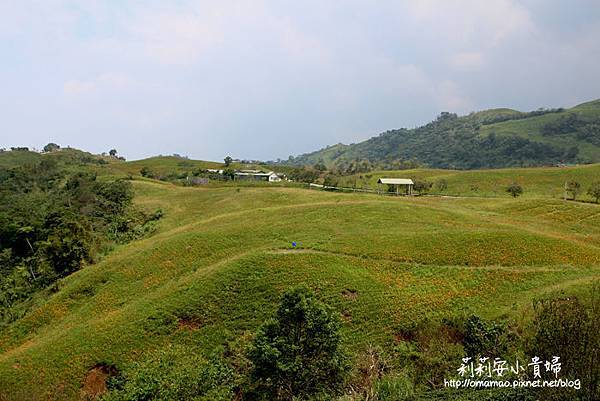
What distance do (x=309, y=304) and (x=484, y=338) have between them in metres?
12.2

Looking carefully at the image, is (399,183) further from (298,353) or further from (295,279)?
(298,353)

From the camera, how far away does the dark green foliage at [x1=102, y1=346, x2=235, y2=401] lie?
22297 millimetres

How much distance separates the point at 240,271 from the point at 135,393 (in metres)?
16.9

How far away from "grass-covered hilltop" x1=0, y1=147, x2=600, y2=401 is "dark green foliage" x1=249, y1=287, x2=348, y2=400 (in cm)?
8

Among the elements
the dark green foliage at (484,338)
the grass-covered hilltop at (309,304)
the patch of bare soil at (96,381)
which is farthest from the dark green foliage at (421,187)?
the patch of bare soil at (96,381)

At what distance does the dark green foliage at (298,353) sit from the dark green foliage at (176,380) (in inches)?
122

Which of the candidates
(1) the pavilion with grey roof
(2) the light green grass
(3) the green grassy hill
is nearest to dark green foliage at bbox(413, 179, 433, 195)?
(1) the pavilion with grey roof

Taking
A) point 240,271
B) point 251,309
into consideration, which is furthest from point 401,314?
point 240,271

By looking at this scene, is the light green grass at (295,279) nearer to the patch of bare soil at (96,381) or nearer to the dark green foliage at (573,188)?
the patch of bare soil at (96,381)

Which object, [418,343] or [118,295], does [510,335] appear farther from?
[118,295]

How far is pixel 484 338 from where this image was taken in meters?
27.0

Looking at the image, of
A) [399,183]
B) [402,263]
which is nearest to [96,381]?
[402,263]

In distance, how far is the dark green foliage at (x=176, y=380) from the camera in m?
22.3

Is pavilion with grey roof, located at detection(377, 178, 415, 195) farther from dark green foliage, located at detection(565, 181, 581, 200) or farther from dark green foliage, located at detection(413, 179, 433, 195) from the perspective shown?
dark green foliage, located at detection(565, 181, 581, 200)
